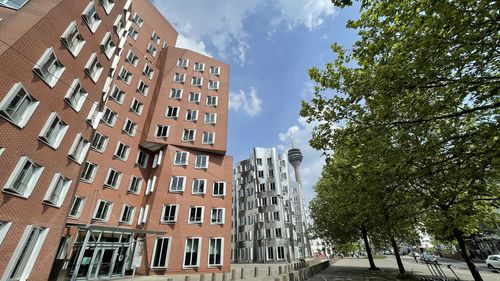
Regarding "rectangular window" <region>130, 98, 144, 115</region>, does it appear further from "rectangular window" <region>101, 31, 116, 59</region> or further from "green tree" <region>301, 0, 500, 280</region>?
"green tree" <region>301, 0, 500, 280</region>

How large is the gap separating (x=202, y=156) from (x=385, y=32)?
24729 millimetres

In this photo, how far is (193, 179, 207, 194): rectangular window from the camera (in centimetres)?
2775

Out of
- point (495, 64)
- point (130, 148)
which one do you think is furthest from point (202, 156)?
point (495, 64)

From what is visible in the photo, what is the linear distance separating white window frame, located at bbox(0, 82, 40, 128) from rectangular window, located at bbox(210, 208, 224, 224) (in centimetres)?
1857

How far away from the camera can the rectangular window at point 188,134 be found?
30.2 metres

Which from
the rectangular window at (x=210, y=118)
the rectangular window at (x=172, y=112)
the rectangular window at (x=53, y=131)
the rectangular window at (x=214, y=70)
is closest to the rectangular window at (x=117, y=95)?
the rectangular window at (x=172, y=112)

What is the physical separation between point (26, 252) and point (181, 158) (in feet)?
52.8

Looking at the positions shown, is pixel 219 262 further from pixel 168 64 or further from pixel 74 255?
pixel 168 64

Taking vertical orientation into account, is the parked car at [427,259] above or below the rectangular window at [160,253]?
below

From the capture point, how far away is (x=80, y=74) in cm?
1870

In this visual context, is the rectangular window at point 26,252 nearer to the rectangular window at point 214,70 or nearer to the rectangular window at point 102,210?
the rectangular window at point 102,210

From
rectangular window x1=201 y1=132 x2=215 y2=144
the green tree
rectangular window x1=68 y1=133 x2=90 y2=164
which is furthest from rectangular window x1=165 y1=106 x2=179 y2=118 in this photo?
the green tree

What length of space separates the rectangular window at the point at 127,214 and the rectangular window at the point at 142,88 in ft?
47.5

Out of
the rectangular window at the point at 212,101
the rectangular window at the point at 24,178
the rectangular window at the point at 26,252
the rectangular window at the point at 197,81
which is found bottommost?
the rectangular window at the point at 26,252
